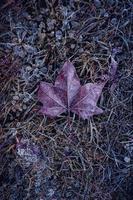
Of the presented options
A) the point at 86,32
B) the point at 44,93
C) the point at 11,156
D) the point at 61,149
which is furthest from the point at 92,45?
the point at 11,156

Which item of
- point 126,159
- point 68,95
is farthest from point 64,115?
point 126,159

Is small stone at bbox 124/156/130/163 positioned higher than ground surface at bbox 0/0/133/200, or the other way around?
ground surface at bbox 0/0/133/200

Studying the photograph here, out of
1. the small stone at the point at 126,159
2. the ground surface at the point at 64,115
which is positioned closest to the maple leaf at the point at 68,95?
the ground surface at the point at 64,115

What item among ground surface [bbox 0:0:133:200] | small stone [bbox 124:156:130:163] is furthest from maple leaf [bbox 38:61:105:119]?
small stone [bbox 124:156:130:163]

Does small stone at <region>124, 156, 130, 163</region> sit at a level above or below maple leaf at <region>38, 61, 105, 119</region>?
below

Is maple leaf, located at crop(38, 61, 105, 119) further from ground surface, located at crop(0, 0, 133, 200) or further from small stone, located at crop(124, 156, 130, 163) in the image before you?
small stone, located at crop(124, 156, 130, 163)

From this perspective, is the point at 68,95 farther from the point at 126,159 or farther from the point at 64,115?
the point at 126,159

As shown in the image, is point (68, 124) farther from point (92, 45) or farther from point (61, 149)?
point (92, 45)
